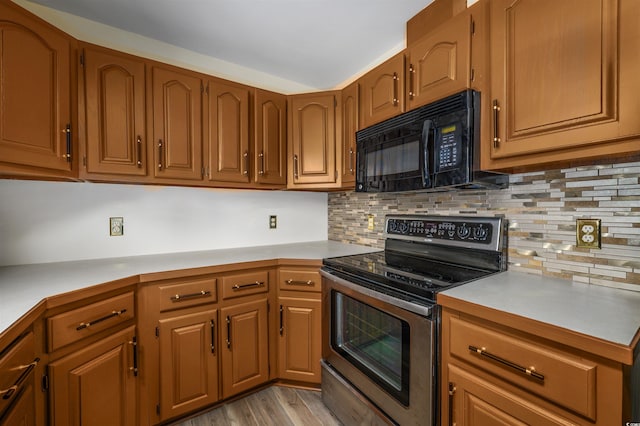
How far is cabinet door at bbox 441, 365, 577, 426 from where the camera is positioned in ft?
2.67

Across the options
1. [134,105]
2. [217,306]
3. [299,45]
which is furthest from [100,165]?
[299,45]

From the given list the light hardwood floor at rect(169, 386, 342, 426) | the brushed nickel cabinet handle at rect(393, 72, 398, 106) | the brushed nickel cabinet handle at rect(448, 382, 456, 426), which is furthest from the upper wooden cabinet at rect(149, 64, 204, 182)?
the brushed nickel cabinet handle at rect(448, 382, 456, 426)

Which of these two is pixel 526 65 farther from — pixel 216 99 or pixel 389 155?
pixel 216 99

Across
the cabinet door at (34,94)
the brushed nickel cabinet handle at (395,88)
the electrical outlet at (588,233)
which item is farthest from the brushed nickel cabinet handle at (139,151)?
the electrical outlet at (588,233)

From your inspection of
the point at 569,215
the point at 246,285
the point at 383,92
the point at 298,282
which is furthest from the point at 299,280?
the point at 569,215

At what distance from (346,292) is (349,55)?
1794mm

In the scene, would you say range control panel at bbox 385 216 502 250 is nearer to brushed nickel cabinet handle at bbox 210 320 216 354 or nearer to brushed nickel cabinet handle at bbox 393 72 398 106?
brushed nickel cabinet handle at bbox 393 72 398 106

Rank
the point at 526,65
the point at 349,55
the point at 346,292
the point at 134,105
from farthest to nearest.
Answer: the point at 349,55, the point at 134,105, the point at 346,292, the point at 526,65

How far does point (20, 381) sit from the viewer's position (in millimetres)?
885

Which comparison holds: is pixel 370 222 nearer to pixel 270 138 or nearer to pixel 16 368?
pixel 270 138

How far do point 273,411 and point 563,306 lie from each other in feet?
5.34

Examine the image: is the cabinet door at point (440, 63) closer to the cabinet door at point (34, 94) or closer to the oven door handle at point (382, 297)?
the oven door handle at point (382, 297)

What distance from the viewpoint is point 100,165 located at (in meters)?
1.53

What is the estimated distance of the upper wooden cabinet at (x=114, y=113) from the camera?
150 cm
